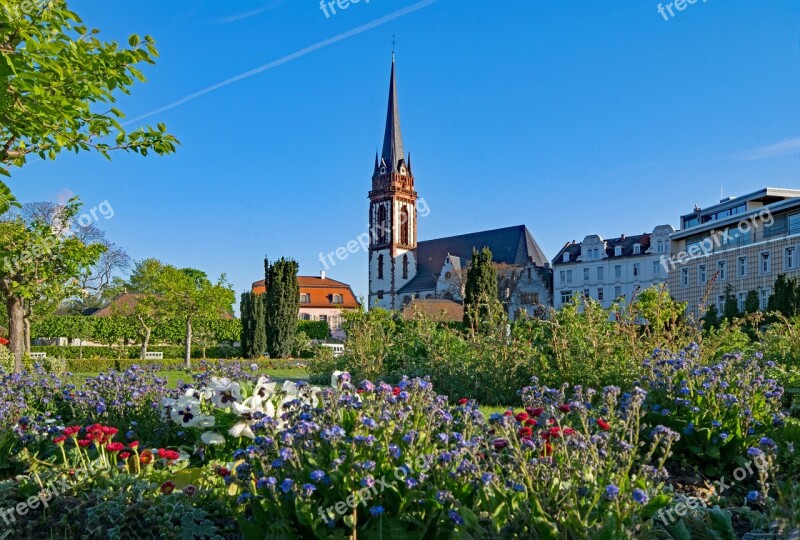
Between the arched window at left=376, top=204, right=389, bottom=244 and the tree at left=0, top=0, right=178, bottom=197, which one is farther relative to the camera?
the arched window at left=376, top=204, right=389, bottom=244

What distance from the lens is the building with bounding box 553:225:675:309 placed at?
164ft

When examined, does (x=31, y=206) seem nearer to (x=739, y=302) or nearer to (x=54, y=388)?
(x=54, y=388)

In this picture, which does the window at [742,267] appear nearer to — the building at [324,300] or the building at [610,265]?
the building at [610,265]

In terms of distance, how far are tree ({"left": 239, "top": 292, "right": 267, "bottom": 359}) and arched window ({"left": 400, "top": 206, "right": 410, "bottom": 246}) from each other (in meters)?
48.0

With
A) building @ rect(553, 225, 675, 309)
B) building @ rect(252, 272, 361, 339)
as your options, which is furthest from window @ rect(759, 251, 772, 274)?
building @ rect(252, 272, 361, 339)

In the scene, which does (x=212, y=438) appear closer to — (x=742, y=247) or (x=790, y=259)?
(x=790, y=259)

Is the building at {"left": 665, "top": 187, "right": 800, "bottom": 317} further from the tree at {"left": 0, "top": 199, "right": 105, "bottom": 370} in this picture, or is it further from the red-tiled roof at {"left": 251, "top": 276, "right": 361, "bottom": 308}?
the red-tiled roof at {"left": 251, "top": 276, "right": 361, "bottom": 308}

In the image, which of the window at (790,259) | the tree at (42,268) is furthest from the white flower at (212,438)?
the window at (790,259)

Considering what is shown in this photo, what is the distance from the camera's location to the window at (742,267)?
115 feet

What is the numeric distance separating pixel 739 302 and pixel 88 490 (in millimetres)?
37316

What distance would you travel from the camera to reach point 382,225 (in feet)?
258

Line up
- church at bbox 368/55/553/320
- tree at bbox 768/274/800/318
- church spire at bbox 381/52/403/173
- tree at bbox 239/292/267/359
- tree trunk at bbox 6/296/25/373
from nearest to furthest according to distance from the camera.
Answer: tree trunk at bbox 6/296/25/373
tree at bbox 768/274/800/318
tree at bbox 239/292/267/359
church at bbox 368/55/553/320
church spire at bbox 381/52/403/173

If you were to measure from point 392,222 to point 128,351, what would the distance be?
48.8 metres

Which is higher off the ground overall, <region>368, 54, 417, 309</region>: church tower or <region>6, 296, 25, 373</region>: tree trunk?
<region>368, 54, 417, 309</region>: church tower
